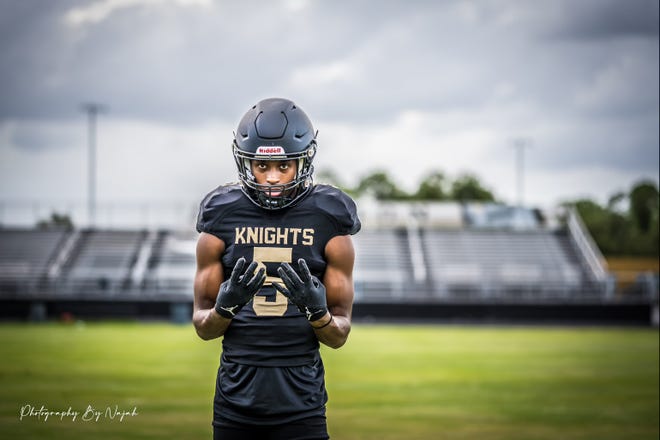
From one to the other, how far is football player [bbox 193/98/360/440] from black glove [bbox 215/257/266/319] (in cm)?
7

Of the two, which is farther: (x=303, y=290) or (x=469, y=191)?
(x=469, y=191)

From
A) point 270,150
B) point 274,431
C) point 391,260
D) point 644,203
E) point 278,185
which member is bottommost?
point 391,260

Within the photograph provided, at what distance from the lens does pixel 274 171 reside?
12.7 ft

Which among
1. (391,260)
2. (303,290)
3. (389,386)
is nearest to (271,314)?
(303,290)

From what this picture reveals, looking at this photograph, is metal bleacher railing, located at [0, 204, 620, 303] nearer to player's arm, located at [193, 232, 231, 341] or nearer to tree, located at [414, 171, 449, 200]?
player's arm, located at [193, 232, 231, 341]

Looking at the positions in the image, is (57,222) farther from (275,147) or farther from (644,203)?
(275,147)

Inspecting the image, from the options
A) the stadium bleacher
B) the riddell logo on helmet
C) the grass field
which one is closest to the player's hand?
the riddell logo on helmet

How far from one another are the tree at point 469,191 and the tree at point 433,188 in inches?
40.9

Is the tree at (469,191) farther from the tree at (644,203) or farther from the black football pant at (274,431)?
the black football pant at (274,431)

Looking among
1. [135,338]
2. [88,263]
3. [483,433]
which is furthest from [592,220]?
[483,433]

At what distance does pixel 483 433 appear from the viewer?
998cm

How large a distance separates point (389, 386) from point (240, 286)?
35.9 ft

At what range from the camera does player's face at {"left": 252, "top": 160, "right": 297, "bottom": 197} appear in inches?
152

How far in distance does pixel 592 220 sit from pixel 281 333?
71.5m
